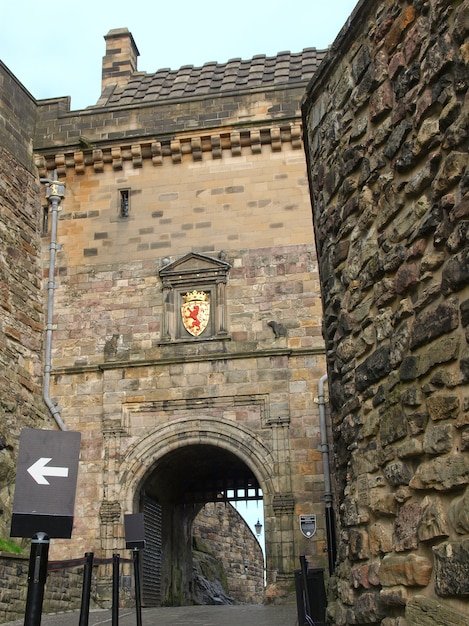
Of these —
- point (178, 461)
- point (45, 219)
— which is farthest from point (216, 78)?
point (178, 461)

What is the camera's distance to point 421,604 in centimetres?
341

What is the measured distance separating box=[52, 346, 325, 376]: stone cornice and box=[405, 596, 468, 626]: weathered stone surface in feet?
31.3

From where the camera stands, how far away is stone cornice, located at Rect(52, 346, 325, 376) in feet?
42.9

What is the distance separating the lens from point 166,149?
14.7 meters

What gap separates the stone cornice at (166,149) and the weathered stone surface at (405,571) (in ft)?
37.0

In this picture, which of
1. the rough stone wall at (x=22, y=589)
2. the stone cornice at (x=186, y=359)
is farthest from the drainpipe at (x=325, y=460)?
the rough stone wall at (x=22, y=589)

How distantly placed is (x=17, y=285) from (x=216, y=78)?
5.97 metres

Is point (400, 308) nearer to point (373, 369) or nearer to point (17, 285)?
point (373, 369)

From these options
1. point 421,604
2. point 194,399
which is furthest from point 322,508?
point 421,604

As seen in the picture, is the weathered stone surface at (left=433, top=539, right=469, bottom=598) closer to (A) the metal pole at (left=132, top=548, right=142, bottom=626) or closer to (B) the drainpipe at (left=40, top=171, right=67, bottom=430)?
(A) the metal pole at (left=132, top=548, right=142, bottom=626)

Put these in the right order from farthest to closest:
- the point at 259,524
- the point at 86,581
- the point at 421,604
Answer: the point at 259,524 → the point at 86,581 → the point at 421,604

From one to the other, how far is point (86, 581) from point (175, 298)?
8166 millimetres

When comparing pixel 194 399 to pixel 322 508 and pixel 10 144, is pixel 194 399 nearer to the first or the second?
pixel 322 508

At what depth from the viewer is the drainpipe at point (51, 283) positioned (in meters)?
13.5
